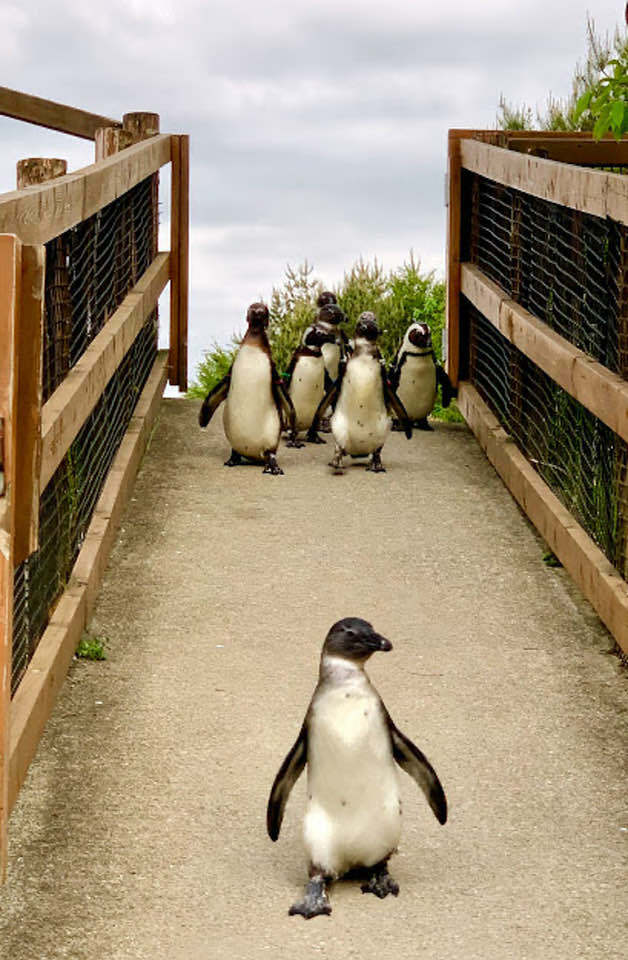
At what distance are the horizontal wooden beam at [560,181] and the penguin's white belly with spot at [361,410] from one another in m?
1.21

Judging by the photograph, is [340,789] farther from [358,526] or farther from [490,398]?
[490,398]

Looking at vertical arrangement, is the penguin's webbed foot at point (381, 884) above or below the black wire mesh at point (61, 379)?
below

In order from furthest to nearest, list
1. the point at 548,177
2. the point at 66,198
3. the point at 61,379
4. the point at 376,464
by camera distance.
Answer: the point at 376,464 → the point at 548,177 → the point at 61,379 → the point at 66,198

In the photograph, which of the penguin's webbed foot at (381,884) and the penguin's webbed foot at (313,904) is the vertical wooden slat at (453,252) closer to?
the penguin's webbed foot at (381,884)

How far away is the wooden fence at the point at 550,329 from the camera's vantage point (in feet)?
21.2

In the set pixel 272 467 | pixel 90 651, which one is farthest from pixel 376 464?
pixel 90 651

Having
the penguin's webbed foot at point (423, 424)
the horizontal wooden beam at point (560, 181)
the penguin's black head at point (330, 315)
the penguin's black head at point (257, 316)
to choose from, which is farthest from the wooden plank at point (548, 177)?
the penguin's webbed foot at point (423, 424)

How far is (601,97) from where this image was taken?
6480mm

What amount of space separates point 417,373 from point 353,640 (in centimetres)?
592

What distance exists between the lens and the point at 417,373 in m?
9.98

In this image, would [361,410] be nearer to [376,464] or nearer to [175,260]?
[376,464]

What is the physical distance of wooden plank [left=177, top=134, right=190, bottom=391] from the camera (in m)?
11.0

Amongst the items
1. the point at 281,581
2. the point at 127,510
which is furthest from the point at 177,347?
the point at 281,581

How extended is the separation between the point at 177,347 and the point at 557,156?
2.92 metres
